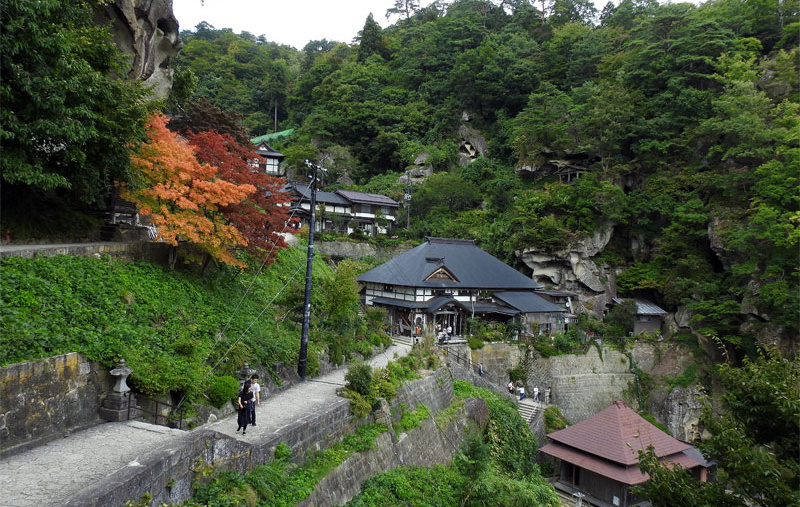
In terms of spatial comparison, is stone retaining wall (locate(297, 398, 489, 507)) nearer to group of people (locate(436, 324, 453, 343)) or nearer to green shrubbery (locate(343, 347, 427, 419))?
green shrubbery (locate(343, 347, 427, 419))

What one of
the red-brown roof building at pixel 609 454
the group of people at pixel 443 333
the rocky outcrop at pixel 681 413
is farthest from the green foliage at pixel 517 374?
the rocky outcrop at pixel 681 413

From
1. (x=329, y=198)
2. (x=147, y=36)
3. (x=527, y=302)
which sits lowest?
(x=527, y=302)

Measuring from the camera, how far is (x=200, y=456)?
831 cm

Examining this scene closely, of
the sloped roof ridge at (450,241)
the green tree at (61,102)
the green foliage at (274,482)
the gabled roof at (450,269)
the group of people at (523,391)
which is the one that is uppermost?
the green tree at (61,102)

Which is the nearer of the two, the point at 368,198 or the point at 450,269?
the point at 450,269

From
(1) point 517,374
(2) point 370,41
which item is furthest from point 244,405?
(2) point 370,41

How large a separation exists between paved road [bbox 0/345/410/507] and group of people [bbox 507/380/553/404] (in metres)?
17.8

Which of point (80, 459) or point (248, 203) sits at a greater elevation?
point (248, 203)

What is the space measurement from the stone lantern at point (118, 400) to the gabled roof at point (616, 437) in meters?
18.6

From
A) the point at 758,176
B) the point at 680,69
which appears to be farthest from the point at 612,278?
the point at 680,69

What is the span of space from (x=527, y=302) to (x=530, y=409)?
7.78 meters

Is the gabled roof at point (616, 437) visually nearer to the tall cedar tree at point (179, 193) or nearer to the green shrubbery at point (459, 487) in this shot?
the green shrubbery at point (459, 487)

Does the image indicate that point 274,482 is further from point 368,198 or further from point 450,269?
point 368,198

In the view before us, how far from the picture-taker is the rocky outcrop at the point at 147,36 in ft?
53.9
